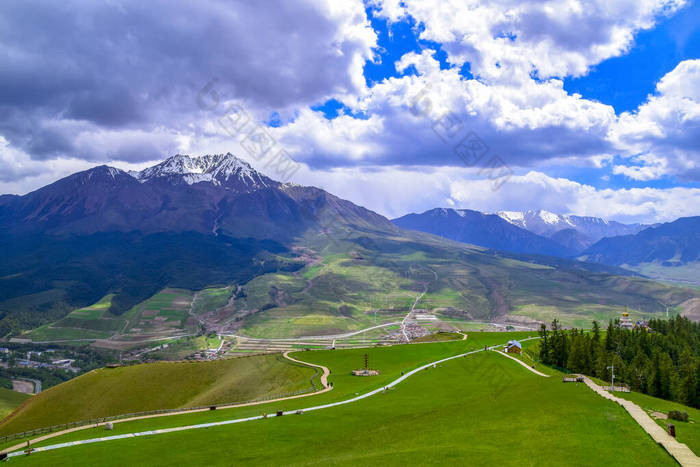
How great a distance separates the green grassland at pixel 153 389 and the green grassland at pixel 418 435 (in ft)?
103

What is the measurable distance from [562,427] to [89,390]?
338 feet

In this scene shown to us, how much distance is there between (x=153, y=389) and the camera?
331 ft

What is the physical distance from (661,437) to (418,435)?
19036mm

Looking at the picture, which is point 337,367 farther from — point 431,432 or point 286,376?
point 431,432

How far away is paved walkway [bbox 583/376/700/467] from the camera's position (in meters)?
28.3

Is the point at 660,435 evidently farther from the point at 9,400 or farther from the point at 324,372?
the point at 9,400

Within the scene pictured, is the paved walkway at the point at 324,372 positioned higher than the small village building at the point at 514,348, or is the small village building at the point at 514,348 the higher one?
the small village building at the point at 514,348

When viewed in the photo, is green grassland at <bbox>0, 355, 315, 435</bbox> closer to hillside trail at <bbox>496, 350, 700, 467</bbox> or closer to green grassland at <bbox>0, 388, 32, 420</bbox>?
green grassland at <bbox>0, 388, 32, 420</bbox>

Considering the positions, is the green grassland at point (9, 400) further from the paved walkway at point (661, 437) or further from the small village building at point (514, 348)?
the paved walkway at point (661, 437)

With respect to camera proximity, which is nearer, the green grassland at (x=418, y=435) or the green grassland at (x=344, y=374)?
the green grassland at (x=418, y=435)

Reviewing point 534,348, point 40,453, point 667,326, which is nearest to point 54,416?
point 40,453

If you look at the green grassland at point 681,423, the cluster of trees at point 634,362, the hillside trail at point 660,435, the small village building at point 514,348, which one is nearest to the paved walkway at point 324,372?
the hillside trail at point 660,435

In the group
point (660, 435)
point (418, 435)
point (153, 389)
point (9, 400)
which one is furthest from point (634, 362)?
point (9, 400)

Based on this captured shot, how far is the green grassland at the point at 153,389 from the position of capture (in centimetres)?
9062
